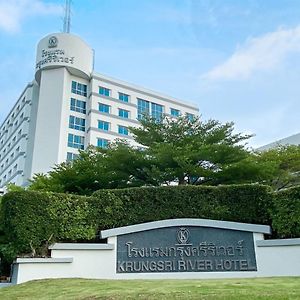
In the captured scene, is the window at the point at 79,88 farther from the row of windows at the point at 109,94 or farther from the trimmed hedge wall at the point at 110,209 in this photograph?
the trimmed hedge wall at the point at 110,209

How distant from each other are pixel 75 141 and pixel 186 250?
3642 centimetres

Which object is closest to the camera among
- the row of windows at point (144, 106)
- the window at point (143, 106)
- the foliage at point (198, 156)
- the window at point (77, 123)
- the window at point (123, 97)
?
the foliage at point (198, 156)

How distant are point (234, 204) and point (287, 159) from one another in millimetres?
9345

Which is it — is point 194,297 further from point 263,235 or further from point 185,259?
point 263,235

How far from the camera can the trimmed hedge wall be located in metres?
11.0

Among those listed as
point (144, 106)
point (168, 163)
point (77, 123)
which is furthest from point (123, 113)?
point (168, 163)

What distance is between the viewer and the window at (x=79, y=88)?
1892 inches

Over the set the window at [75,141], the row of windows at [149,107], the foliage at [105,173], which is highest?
the row of windows at [149,107]

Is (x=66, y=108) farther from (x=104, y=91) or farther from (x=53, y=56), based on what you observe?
(x=53, y=56)

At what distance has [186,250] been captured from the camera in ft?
36.3

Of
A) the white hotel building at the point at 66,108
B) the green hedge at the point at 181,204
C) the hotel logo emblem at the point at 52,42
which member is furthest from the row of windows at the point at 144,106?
the green hedge at the point at 181,204

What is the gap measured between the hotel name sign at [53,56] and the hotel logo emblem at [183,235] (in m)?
39.4

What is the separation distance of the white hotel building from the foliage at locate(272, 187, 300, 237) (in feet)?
109

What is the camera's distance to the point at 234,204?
11.9 meters
